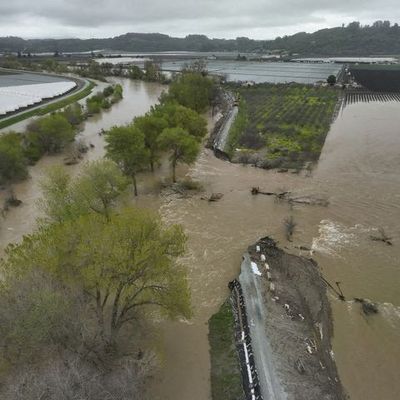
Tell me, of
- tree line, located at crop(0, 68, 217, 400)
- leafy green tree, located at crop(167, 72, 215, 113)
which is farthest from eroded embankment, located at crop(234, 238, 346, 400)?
leafy green tree, located at crop(167, 72, 215, 113)

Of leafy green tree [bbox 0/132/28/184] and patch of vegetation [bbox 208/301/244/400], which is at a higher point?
leafy green tree [bbox 0/132/28/184]

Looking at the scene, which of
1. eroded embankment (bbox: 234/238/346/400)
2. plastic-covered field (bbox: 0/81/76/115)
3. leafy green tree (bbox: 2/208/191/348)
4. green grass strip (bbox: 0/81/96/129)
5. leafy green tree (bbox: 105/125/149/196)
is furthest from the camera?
plastic-covered field (bbox: 0/81/76/115)

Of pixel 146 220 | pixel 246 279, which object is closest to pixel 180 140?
pixel 246 279

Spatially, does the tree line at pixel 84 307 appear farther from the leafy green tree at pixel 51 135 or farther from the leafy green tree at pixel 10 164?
the leafy green tree at pixel 51 135

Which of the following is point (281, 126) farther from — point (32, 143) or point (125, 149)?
point (32, 143)

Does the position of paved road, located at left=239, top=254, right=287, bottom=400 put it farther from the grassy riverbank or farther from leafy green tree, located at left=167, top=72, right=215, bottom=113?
leafy green tree, located at left=167, top=72, right=215, bottom=113

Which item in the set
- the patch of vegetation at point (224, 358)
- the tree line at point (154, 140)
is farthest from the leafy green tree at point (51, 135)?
the patch of vegetation at point (224, 358)

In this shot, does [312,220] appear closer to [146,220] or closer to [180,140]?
[180,140]
